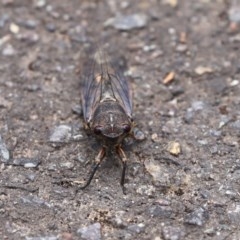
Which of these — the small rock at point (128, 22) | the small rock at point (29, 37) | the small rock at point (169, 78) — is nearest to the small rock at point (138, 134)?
the small rock at point (169, 78)

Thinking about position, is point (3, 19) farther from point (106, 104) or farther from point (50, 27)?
point (106, 104)

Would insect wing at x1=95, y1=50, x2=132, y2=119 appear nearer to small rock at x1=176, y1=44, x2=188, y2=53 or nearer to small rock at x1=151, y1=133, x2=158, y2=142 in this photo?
small rock at x1=151, y1=133, x2=158, y2=142

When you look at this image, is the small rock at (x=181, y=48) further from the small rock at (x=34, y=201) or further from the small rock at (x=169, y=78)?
the small rock at (x=34, y=201)

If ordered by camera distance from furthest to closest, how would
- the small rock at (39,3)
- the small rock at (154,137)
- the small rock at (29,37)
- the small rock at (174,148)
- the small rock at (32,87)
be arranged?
1. the small rock at (39,3)
2. the small rock at (29,37)
3. the small rock at (32,87)
4. the small rock at (154,137)
5. the small rock at (174,148)

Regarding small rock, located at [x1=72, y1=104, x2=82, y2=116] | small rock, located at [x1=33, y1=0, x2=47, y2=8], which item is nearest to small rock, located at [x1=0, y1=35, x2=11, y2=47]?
small rock, located at [x1=33, y1=0, x2=47, y2=8]

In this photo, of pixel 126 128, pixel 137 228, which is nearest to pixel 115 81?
pixel 126 128

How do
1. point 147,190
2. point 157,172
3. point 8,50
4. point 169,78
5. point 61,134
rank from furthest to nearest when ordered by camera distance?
point 8,50 < point 169,78 < point 61,134 < point 157,172 < point 147,190
